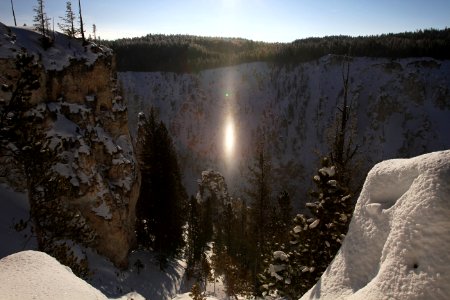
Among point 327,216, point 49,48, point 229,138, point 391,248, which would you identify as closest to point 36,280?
point 391,248

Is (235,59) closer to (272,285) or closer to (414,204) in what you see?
(272,285)

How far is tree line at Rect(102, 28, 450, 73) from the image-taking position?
96.4 metres

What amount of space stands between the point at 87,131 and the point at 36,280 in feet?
72.5

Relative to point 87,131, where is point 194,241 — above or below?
below

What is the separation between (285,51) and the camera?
11012 centimetres

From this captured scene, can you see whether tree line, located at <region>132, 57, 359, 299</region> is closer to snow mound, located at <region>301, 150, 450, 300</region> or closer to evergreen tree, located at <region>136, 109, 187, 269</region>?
evergreen tree, located at <region>136, 109, 187, 269</region>

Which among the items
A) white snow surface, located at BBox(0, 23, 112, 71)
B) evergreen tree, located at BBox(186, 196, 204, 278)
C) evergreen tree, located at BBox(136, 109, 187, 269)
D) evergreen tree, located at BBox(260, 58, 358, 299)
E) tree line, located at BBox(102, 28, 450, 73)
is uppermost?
tree line, located at BBox(102, 28, 450, 73)

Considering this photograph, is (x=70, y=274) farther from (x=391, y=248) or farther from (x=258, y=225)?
(x=258, y=225)

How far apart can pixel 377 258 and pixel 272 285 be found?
1102 centimetres

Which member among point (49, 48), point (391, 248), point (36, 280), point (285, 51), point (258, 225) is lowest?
point (258, 225)

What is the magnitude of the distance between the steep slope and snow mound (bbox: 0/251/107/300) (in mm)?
77439

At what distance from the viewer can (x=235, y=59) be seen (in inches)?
4589

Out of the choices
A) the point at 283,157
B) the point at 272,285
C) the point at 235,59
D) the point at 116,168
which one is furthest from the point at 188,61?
the point at 272,285

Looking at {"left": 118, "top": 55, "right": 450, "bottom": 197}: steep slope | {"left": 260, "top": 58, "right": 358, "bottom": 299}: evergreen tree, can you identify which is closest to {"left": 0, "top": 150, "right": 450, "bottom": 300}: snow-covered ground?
{"left": 260, "top": 58, "right": 358, "bottom": 299}: evergreen tree
